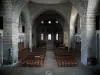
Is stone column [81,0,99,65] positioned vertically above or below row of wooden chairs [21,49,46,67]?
above

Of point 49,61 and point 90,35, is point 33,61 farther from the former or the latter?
point 90,35

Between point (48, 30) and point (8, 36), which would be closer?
point (8, 36)

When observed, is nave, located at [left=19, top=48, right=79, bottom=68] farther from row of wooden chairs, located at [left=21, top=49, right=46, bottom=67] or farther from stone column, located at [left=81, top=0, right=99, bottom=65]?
stone column, located at [left=81, top=0, right=99, bottom=65]

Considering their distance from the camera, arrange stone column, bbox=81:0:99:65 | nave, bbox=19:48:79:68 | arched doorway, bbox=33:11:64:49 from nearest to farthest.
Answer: stone column, bbox=81:0:99:65
nave, bbox=19:48:79:68
arched doorway, bbox=33:11:64:49

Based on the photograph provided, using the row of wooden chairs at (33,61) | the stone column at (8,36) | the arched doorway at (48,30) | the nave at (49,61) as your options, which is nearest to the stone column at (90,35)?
the nave at (49,61)

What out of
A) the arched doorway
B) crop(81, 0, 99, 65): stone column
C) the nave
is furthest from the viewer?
the arched doorway

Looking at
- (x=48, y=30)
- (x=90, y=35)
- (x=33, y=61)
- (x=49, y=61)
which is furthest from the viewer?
(x=48, y=30)

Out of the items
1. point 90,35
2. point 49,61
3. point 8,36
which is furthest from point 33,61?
point 90,35

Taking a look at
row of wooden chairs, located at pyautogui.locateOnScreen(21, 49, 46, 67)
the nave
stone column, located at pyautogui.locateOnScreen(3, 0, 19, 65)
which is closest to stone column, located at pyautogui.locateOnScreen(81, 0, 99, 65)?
the nave

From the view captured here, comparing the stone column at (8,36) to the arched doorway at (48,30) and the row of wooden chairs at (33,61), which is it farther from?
the arched doorway at (48,30)

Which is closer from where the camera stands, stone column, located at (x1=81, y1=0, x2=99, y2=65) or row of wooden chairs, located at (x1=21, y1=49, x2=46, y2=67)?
stone column, located at (x1=81, y1=0, x2=99, y2=65)

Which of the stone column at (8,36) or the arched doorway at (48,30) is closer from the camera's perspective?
the stone column at (8,36)

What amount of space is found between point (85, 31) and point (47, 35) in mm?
25182

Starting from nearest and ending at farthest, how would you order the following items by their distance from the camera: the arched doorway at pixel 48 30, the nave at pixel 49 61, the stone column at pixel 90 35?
1. the stone column at pixel 90 35
2. the nave at pixel 49 61
3. the arched doorway at pixel 48 30
